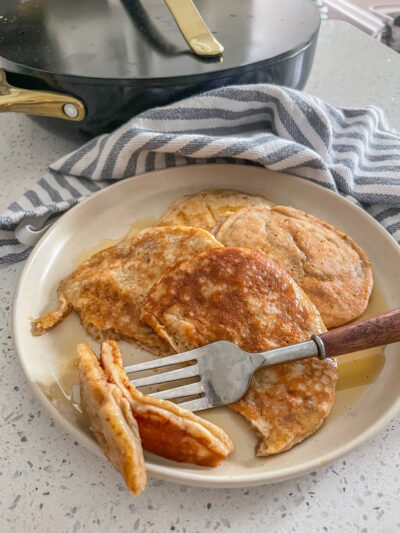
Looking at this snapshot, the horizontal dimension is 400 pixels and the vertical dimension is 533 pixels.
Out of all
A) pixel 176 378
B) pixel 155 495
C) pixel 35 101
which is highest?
pixel 35 101

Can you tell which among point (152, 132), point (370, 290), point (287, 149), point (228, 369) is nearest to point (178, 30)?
point (152, 132)

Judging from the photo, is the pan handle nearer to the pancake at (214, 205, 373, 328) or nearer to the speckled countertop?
the pancake at (214, 205, 373, 328)

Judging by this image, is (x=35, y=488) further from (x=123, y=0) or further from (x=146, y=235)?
(x=123, y=0)

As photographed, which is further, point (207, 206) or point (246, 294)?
point (207, 206)

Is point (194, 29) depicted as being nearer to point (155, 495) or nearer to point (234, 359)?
point (234, 359)

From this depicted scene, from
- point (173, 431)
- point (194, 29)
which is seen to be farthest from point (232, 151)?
point (173, 431)

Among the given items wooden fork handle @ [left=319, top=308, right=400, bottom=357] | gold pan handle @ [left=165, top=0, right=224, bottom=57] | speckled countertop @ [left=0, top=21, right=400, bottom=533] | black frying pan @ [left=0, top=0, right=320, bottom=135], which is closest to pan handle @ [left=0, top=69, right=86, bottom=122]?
black frying pan @ [left=0, top=0, right=320, bottom=135]

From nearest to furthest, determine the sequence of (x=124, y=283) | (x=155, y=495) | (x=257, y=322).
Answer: (x=155, y=495)
(x=257, y=322)
(x=124, y=283)
